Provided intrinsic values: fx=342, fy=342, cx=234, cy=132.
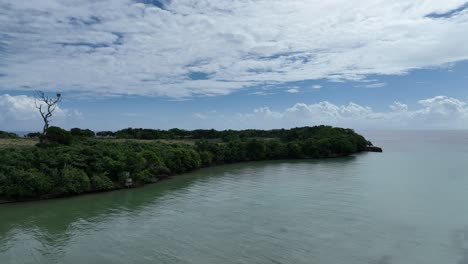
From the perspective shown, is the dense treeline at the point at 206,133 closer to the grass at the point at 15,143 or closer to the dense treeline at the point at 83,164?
the dense treeline at the point at 83,164

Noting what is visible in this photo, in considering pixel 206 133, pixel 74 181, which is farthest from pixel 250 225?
pixel 206 133

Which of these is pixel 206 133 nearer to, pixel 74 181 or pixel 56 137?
pixel 56 137

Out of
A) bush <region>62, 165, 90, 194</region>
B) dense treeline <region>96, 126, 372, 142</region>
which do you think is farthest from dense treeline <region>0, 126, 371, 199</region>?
dense treeline <region>96, 126, 372, 142</region>

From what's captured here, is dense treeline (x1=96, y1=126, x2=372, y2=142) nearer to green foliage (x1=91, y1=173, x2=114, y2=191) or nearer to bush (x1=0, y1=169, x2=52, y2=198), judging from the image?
green foliage (x1=91, y1=173, x2=114, y2=191)

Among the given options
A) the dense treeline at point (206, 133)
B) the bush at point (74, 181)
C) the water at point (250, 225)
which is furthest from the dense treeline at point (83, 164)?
the dense treeline at point (206, 133)

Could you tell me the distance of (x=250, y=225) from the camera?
23875 mm

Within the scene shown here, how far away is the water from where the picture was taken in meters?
18.8

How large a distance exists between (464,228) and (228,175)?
3055cm

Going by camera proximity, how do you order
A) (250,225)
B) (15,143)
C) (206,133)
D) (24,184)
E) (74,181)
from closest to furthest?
1. (250,225)
2. (24,184)
3. (74,181)
4. (15,143)
5. (206,133)

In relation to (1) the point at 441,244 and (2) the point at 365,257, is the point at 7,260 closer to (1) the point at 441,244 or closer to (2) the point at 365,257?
(2) the point at 365,257

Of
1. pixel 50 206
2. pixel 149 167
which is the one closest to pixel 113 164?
pixel 149 167

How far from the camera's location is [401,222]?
24281 millimetres

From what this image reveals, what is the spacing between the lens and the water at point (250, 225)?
18.8 metres

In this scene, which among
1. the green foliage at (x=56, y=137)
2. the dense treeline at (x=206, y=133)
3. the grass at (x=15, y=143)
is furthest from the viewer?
the dense treeline at (x=206, y=133)
